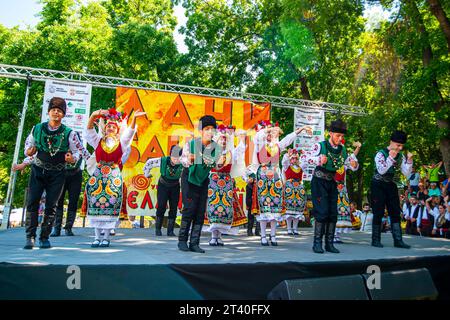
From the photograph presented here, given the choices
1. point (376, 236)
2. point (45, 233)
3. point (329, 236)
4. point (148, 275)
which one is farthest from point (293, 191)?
point (148, 275)

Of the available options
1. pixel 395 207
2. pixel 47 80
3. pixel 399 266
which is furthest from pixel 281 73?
pixel 399 266

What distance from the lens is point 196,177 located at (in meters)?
5.11

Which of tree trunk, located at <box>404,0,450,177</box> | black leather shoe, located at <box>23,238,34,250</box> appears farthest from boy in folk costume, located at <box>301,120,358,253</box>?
tree trunk, located at <box>404,0,450,177</box>

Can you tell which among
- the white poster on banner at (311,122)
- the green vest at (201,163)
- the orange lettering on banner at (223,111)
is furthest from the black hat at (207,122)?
the white poster on banner at (311,122)

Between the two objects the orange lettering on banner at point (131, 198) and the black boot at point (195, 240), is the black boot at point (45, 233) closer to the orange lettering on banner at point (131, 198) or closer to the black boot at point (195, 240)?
the black boot at point (195, 240)

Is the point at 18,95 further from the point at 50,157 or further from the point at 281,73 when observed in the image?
the point at 50,157

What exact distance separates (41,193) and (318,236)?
3.29m

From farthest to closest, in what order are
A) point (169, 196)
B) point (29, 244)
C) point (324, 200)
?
point (169, 196) < point (324, 200) < point (29, 244)

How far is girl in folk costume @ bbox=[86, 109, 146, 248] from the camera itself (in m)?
5.15

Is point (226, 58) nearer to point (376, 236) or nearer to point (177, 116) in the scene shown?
point (177, 116)

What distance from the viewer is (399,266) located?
14.3ft

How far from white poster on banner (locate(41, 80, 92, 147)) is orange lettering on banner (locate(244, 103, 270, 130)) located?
4043 mm
